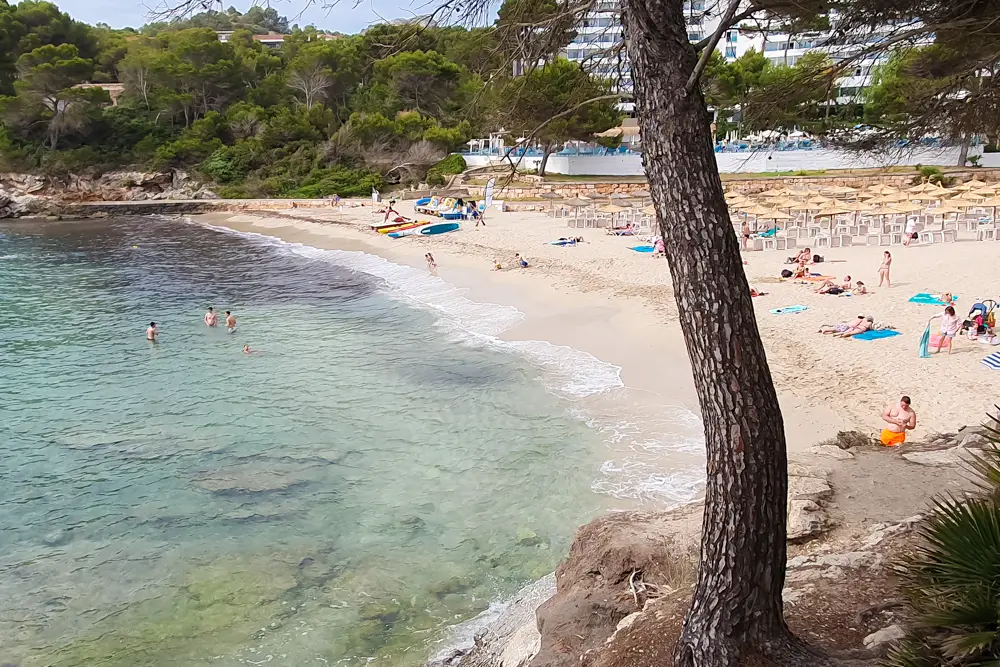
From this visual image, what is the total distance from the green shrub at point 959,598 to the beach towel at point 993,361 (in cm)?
839

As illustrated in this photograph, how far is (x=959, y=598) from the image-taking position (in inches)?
114

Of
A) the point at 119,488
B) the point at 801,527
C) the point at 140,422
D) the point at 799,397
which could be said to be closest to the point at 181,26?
the point at 801,527

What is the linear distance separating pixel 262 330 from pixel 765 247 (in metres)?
15.0

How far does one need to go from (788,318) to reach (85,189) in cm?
5677

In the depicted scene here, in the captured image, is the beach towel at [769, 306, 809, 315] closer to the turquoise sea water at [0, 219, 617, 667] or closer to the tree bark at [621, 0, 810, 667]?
the turquoise sea water at [0, 219, 617, 667]

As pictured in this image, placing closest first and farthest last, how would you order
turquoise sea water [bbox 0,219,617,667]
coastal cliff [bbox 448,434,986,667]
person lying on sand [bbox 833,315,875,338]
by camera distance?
coastal cliff [bbox 448,434,986,667], turquoise sea water [bbox 0,219,617,667], person lying on sand [bbox 833,315,875,338]

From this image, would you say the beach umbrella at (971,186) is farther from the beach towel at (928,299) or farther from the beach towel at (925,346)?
the beach towel at (925,346)

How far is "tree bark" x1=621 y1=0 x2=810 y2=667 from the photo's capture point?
308cm

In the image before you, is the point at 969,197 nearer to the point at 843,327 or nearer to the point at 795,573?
the point at 843,327

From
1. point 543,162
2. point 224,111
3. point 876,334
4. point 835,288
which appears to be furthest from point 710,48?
point 224,111

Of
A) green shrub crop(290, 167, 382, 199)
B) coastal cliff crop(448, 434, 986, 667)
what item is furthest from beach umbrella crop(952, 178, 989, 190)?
green shrub crop(290, 167, 382, 199)

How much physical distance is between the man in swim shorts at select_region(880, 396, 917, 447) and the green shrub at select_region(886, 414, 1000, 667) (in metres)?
5.56

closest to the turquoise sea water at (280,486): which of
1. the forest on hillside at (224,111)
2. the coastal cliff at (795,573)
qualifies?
the coastal cliff at (795,573)

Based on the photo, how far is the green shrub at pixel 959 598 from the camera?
8.77 ft
